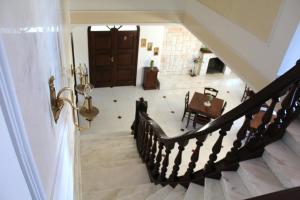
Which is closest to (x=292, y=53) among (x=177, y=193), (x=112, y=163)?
(x=177, y=193)

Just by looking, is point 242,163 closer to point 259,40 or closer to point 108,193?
point 259,40

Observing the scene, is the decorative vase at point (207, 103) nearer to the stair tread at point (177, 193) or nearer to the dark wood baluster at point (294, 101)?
the stair tread at point (177, 193)

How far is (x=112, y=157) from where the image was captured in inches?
186

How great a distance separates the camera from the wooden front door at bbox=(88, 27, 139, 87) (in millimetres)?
8344

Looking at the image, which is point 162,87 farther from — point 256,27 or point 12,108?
point 12,108

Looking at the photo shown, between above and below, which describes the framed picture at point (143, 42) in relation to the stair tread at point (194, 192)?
above

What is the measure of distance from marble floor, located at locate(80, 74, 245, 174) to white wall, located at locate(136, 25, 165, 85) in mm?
773

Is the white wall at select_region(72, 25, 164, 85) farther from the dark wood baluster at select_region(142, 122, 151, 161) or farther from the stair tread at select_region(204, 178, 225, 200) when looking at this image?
the stair tread at select_region(204, 178, 225, 200)

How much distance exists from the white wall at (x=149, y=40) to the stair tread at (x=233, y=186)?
22.4ft

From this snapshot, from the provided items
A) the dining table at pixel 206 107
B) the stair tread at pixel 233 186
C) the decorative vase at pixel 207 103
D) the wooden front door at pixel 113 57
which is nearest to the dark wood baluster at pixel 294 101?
the stair tread at pixel 233 186

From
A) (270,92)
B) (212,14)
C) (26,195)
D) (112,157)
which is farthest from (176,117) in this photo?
(26,195)

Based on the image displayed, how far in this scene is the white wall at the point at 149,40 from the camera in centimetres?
867

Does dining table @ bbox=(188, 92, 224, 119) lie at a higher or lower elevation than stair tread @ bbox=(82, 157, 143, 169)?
lower

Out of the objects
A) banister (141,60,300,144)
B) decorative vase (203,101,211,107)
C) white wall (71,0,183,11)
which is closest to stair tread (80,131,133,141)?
white wall (71,0,183,11)
